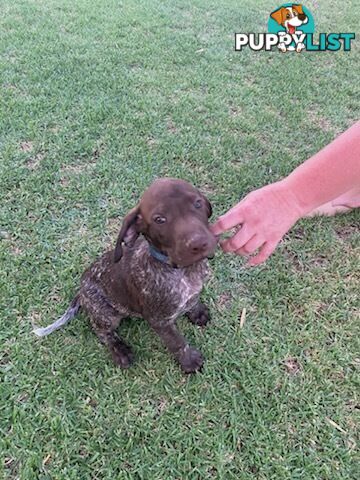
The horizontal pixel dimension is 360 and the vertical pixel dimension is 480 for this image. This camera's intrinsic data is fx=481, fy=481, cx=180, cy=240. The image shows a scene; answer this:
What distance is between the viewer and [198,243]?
2324 millimetres

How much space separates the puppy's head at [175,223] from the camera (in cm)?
236

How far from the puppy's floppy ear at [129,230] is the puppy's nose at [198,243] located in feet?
1.25

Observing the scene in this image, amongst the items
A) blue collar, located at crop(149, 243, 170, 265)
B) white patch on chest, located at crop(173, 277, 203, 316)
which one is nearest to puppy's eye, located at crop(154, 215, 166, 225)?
blue collar, located at crop(149, 243, 170, 265)

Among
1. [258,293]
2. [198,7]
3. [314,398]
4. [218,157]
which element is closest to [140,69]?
[218,157]

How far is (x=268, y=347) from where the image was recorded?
3297 millimetres

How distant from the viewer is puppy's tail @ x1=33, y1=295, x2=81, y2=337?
3.22 metres

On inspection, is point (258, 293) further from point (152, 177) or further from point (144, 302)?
point (152, 177)

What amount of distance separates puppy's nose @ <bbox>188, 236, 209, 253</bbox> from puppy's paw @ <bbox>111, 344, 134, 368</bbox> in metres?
1.16

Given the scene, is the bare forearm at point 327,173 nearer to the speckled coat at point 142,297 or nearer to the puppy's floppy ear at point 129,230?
the speckled coat at point 142,297

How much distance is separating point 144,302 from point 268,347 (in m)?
Result: 0.99

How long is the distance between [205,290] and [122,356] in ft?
2.77

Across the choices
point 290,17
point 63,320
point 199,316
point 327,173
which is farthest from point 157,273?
point 290,17

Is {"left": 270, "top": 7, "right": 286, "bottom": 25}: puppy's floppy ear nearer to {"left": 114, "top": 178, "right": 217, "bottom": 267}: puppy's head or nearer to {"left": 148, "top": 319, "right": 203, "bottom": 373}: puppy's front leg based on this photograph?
{"left": 114, "top": 178, "right": 217, "bottom": 267}: puppy's head

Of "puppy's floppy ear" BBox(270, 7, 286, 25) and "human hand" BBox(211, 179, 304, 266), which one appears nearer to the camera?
"human hand" BBox(211, 179, 304, 266)
